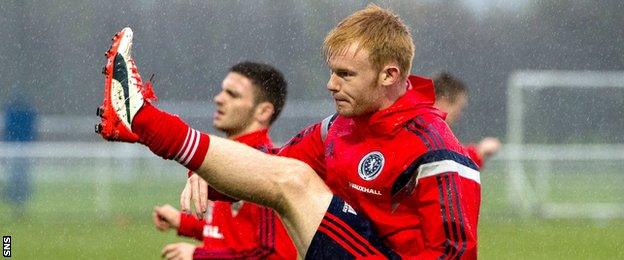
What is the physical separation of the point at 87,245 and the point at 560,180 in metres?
8.02

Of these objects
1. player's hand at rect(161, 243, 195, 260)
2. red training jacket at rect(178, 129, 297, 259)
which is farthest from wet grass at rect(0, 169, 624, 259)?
player's hand at rect(161, 243, 195, 260)

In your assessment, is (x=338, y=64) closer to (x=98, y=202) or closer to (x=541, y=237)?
(x=541, y=237)

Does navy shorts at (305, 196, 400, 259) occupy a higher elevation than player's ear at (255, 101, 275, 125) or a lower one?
lower

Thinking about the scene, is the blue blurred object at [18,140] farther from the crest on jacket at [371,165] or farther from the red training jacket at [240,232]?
the crest on jacket at [371,165]

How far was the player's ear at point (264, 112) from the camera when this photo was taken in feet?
22.1

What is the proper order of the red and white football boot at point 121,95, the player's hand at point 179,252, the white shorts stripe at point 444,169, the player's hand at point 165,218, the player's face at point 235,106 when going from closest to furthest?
the red and white football boot at point 121,95
the white shorts stripe at point 444,169
the player's hand at point 179,252
the player's hand at point 165,218
the player's face at point 235,106

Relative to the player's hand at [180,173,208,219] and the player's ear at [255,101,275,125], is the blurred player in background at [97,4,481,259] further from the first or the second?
the player's ear at [255,101,275,125]

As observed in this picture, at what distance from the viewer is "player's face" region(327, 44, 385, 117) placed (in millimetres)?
4797

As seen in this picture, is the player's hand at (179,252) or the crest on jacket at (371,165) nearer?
the crest on jacket at (371,165)

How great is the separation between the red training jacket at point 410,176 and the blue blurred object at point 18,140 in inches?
522

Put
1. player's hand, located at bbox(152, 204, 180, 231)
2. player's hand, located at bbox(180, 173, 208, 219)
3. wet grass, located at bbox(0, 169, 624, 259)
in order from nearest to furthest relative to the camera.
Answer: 1. player's hand, located at bbox(180, 173, 208, 219)
2. player's hand, located at bbox(152, 204, 180, 231)
3. wet grass, located at bbox(0, 169, 624, 259)

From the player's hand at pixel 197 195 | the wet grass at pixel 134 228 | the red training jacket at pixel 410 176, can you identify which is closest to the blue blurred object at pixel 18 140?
the wet grass at pixel 134 228

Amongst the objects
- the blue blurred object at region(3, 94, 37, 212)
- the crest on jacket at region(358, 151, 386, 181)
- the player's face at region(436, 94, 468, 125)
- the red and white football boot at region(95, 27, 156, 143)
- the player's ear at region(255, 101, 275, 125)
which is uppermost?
the blue blurred object at region(3, 94, 37, 212)

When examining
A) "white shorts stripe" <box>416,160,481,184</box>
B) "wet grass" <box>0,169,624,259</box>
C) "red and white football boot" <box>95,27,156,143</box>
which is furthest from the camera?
"wet grass" <box>0,169,624,259</box>
